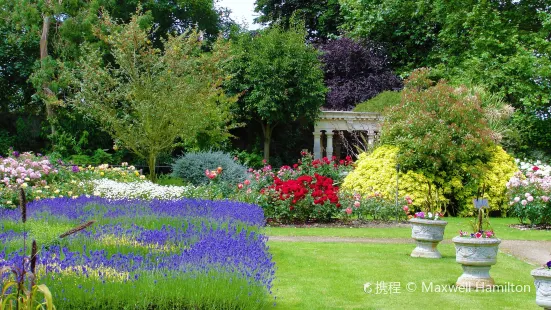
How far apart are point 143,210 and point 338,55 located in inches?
819

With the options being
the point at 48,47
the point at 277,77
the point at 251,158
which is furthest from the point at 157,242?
the point at 48,47

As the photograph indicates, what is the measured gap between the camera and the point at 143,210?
9.35m

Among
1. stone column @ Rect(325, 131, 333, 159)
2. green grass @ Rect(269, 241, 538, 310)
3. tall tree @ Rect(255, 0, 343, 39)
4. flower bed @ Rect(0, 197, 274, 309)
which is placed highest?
tall tree @ Rect(255, 0, 343, 39)

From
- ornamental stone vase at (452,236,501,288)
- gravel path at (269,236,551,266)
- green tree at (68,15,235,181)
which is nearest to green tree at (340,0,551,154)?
green tree at (68,15,235,181)

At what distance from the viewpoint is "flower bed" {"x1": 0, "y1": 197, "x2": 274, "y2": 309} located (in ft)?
14.8

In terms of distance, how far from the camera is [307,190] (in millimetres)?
13250

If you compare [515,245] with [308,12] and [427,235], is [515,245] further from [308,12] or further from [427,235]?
[308,12]

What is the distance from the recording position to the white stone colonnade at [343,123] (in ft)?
81.1

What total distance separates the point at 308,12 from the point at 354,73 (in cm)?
463

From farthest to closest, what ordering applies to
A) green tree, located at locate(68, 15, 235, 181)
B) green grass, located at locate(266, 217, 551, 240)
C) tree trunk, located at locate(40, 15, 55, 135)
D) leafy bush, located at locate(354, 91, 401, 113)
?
leafy bush, located at locate(354, 91, 401, 113) < tree trunk, located at locate(40, 15, 55, 135) < green tree, located at locate(68, 15, 235, 181) < green grass, located at locate(266, 217, 551, 240)

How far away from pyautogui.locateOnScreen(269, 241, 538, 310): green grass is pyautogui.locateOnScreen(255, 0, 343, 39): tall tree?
22562 mm

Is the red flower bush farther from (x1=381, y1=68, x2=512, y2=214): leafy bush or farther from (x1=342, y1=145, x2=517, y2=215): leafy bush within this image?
(x1=381, y1=68, x2=512, y2=214): leafy bush

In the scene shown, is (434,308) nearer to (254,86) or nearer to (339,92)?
(254,86)

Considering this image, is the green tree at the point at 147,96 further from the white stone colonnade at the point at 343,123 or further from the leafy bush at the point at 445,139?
the white stone colonnade at the point at 343,123
